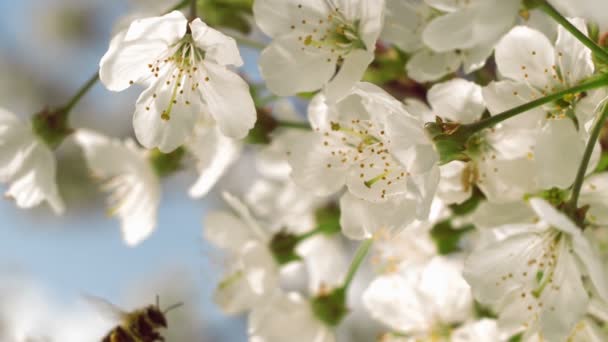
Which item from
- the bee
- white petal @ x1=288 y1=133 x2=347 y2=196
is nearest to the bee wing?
the bee

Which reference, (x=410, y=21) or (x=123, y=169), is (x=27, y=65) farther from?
(x=410, y=21)

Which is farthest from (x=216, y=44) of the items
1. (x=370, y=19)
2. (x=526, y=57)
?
(x=526, y=57)

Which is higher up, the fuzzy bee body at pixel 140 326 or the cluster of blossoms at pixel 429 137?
the cluster of blossoms at pixel 429 137

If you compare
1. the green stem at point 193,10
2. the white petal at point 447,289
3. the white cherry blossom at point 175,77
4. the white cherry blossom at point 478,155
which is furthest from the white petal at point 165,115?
the white petal at point 447,289

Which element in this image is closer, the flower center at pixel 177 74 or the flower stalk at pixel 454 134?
the flower stalk at pixel 454 134

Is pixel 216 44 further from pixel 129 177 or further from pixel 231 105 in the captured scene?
pixel 129 177

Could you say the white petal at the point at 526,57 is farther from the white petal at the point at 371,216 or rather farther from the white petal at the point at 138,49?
the white petal at the point at 138,49

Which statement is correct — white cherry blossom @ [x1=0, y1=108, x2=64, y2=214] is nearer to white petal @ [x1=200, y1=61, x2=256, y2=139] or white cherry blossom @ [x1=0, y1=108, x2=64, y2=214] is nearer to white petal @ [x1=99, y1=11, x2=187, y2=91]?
white petal @ [x1=99, y1=11, x2=187, y2=91]
